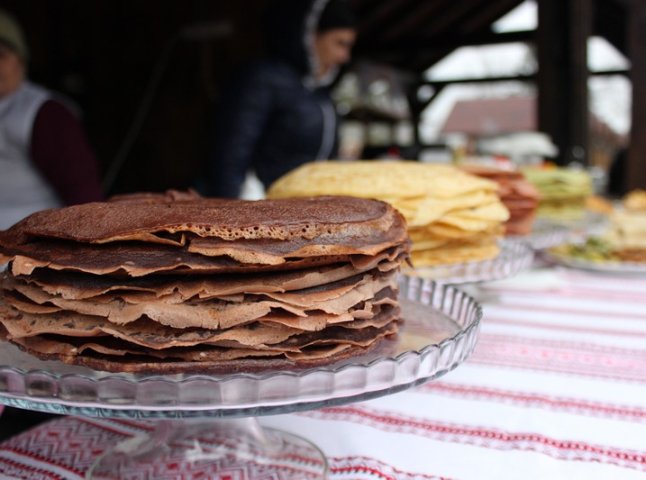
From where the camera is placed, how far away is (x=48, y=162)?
1.92 m

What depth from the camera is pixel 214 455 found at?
0.71 m

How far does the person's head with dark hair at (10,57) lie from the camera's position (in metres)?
1.99

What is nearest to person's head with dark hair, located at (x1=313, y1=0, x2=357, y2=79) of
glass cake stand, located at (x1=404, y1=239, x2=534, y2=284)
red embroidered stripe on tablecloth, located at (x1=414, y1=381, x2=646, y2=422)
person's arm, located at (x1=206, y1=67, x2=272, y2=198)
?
person's arm, located at (x1=206, y1=67, x2=272, y2=198)

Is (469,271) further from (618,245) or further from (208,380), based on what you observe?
(618,245)

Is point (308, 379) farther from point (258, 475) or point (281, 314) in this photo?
point (258, 475)

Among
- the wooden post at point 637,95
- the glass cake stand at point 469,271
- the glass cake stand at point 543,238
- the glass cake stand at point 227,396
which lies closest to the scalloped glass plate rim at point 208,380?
the glass cake stand at point 227,396

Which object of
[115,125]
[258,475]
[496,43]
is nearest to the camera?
[258,475]

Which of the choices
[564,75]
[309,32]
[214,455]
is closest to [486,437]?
[214,455]

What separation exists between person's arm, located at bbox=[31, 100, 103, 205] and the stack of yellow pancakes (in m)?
0.99

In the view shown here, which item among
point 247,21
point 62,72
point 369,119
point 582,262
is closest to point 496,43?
point 369,119

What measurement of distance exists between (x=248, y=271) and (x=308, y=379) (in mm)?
123

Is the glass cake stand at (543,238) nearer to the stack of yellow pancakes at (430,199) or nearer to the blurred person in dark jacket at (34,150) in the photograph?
the stack of yellow pancakes at (430,199)

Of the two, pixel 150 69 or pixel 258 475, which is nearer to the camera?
pixel 258 475

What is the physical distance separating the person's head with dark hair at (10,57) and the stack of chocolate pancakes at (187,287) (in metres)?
1.60
